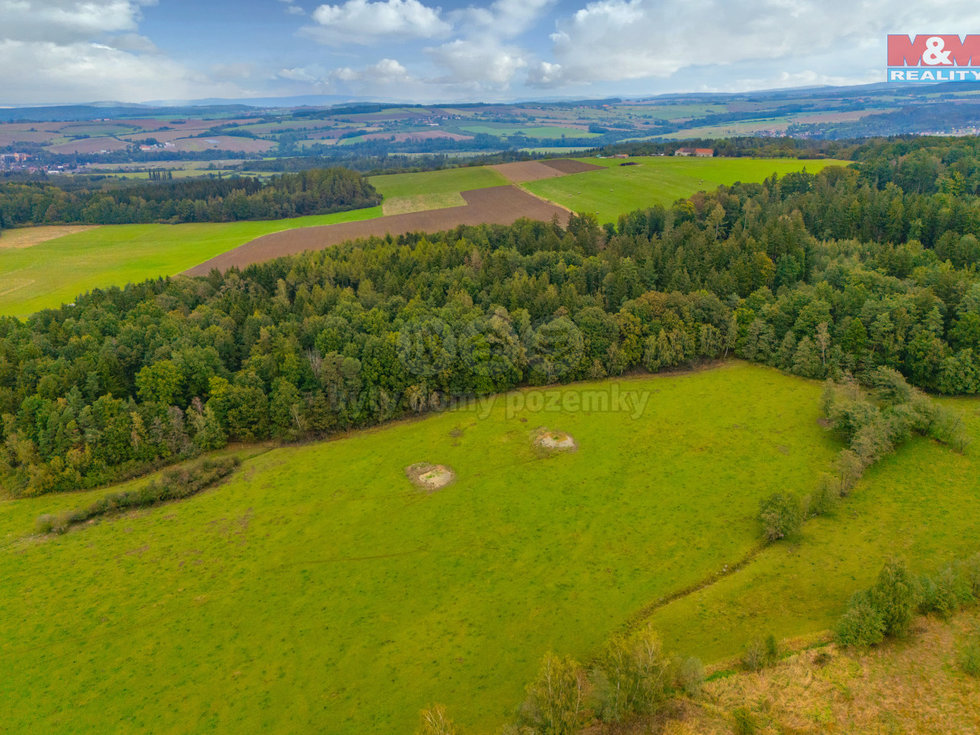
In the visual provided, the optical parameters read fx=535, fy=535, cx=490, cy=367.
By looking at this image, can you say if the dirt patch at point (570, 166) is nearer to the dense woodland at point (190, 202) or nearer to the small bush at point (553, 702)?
the dense woodland at point (190, 202)

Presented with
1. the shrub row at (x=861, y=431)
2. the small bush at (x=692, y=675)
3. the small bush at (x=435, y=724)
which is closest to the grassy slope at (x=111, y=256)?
the small bush at (x=435, y=724)

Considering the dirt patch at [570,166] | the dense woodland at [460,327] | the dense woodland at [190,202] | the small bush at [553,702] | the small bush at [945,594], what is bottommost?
the small bush at [945,594]

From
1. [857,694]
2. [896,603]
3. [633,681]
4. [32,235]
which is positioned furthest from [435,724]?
[32,235]

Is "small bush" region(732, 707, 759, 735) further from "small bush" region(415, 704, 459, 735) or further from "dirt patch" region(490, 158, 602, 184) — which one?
"dirt patch" region(490, 158, 602, 184)

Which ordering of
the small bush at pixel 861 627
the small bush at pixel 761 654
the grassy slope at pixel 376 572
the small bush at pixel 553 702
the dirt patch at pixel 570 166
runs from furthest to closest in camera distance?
the dirt patch at pixel 570 166, the grassy slope at pixel 376 572, the small bush at pixel 861 627, the small bush at pixel 761 654, the small bush at pixel 553 702

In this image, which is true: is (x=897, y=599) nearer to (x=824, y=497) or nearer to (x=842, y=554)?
(x=842, y=554)

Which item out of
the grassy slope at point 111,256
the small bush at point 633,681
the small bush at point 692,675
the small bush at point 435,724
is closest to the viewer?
the small bush at point 435,724

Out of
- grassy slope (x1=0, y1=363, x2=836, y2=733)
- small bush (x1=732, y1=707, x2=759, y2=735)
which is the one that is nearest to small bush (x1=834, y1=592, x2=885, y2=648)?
small bush (x1=732, y1=707, x2=759, y2=735)
